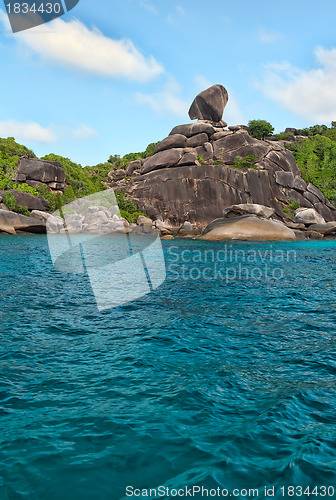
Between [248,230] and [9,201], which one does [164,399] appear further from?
[9,201]

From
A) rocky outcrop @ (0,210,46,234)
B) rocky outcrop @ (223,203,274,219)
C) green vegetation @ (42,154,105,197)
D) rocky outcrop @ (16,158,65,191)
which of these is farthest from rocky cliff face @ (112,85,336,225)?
rocky outcrop @ (0,210,46,234)

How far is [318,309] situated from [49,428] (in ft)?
26.8

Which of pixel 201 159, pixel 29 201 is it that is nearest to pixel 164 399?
pixel 29 201

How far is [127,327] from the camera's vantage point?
836cm

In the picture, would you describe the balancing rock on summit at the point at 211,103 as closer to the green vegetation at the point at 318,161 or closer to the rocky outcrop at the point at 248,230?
the green vegetation at the point at 318,161

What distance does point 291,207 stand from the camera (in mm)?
57594

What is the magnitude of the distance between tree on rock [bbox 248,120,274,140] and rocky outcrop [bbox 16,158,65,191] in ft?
123

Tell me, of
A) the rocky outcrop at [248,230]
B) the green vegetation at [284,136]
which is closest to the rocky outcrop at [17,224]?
the rocky outcrop at [248,230]

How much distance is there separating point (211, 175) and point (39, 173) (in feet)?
85.9

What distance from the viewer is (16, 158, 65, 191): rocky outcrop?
55.8 metres

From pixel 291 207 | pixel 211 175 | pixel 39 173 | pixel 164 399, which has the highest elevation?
pixel 39 173

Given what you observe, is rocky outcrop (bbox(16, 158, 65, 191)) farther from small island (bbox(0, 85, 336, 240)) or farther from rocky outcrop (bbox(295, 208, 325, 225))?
rocky outcrop (bbox(295, 208, 325, 225))

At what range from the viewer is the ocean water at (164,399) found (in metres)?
3.70

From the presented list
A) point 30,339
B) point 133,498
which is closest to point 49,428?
point 133,498
